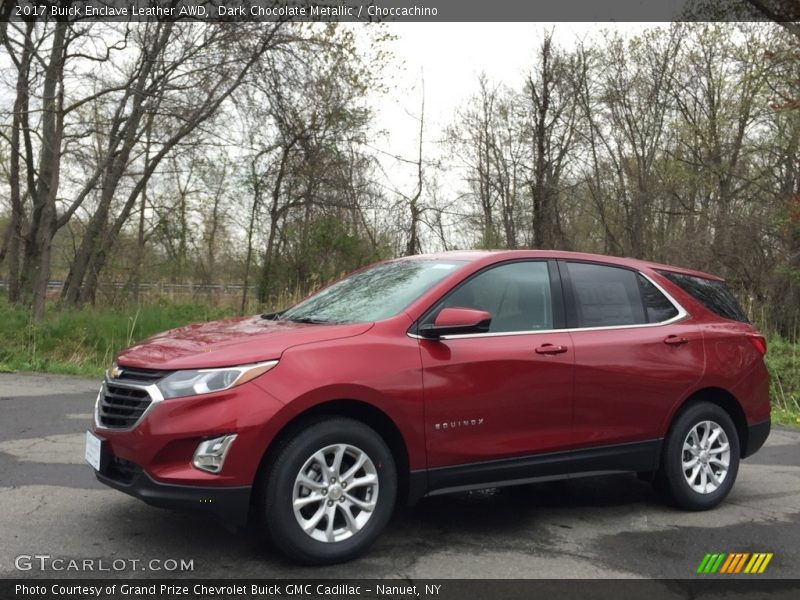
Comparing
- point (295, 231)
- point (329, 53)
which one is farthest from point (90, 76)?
point (295, 231)

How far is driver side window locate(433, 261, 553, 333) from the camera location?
4.93 m

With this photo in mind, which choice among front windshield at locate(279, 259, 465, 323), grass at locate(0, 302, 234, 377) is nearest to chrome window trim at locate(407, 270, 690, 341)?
front windshield at locate(279, 259, 465, 323)

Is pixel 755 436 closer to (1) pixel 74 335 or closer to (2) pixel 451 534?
(2) pixel 451 534

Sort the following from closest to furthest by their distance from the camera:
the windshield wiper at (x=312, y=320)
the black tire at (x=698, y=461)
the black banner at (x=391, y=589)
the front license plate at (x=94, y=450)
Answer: the black banner at (x=391, y=589) < the front license plate at (x=94, y=450) < the windshield wiper at (x=312, y=320) < the black tire at (x=698, y=461)

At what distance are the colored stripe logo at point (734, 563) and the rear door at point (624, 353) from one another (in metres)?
0.93

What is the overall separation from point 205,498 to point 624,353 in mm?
2876

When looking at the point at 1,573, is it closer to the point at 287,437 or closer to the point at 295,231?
the point at 287,437

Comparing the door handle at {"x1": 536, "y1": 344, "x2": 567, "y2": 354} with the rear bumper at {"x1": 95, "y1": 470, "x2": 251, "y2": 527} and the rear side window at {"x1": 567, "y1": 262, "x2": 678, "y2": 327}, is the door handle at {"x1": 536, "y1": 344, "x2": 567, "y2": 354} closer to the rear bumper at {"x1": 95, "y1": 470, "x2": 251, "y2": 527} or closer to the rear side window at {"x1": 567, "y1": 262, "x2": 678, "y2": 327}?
the rear side window at {"x1": 567, "y1": 262, "x2": 678, "y2": 327}

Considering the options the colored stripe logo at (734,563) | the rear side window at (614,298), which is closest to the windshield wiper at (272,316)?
the rear side window at (614,298)

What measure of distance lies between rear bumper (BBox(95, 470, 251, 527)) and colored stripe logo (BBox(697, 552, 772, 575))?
252 centimetres

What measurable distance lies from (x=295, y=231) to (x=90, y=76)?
744 cm

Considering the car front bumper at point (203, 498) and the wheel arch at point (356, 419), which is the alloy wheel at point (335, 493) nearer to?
the wheel arch at point (356, 419)

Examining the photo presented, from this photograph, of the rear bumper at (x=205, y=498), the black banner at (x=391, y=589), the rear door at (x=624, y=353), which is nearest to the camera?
the black banner at (x=391, y=589)

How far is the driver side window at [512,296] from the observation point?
4.93 meters
